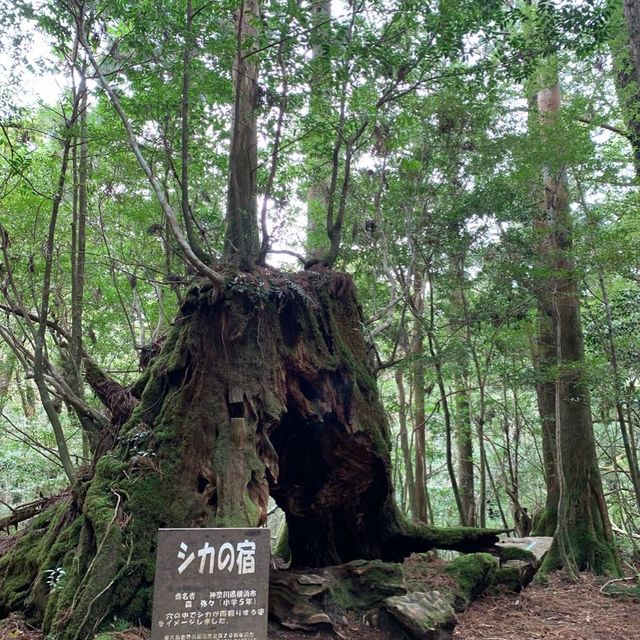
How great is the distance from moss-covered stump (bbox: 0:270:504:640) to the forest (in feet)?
0.08

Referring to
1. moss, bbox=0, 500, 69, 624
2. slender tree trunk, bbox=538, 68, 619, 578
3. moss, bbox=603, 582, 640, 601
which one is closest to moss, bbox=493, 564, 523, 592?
moss, bbox=603, 582, 640, 601

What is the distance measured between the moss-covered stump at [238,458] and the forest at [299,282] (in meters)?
0.03

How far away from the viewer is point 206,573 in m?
3.30

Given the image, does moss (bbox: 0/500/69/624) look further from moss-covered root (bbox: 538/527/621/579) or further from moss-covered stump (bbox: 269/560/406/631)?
Result: moss-covered root (bbox: 538/527/621/579)

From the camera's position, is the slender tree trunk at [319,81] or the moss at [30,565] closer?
the moss at [30,565]

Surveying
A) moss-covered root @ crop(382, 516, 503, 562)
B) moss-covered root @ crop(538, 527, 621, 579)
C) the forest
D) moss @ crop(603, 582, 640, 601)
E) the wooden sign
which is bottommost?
moss @ crop(603, 582, 640, 601)

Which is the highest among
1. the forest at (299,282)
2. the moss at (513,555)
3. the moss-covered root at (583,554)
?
the forest at (299,282)

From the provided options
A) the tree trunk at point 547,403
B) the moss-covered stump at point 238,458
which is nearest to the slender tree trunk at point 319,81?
the moss-covered stump at point 238,458

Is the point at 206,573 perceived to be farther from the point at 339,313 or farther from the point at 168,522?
the point at 339,313

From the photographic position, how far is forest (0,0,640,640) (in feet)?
16.7

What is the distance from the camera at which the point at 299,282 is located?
6.31 m

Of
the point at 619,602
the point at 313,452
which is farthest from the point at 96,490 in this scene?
the point at 619,602

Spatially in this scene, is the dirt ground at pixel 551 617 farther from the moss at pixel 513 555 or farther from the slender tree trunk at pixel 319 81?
the slender tree trunk at pixel 319 81

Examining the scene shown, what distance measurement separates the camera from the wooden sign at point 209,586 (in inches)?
126
